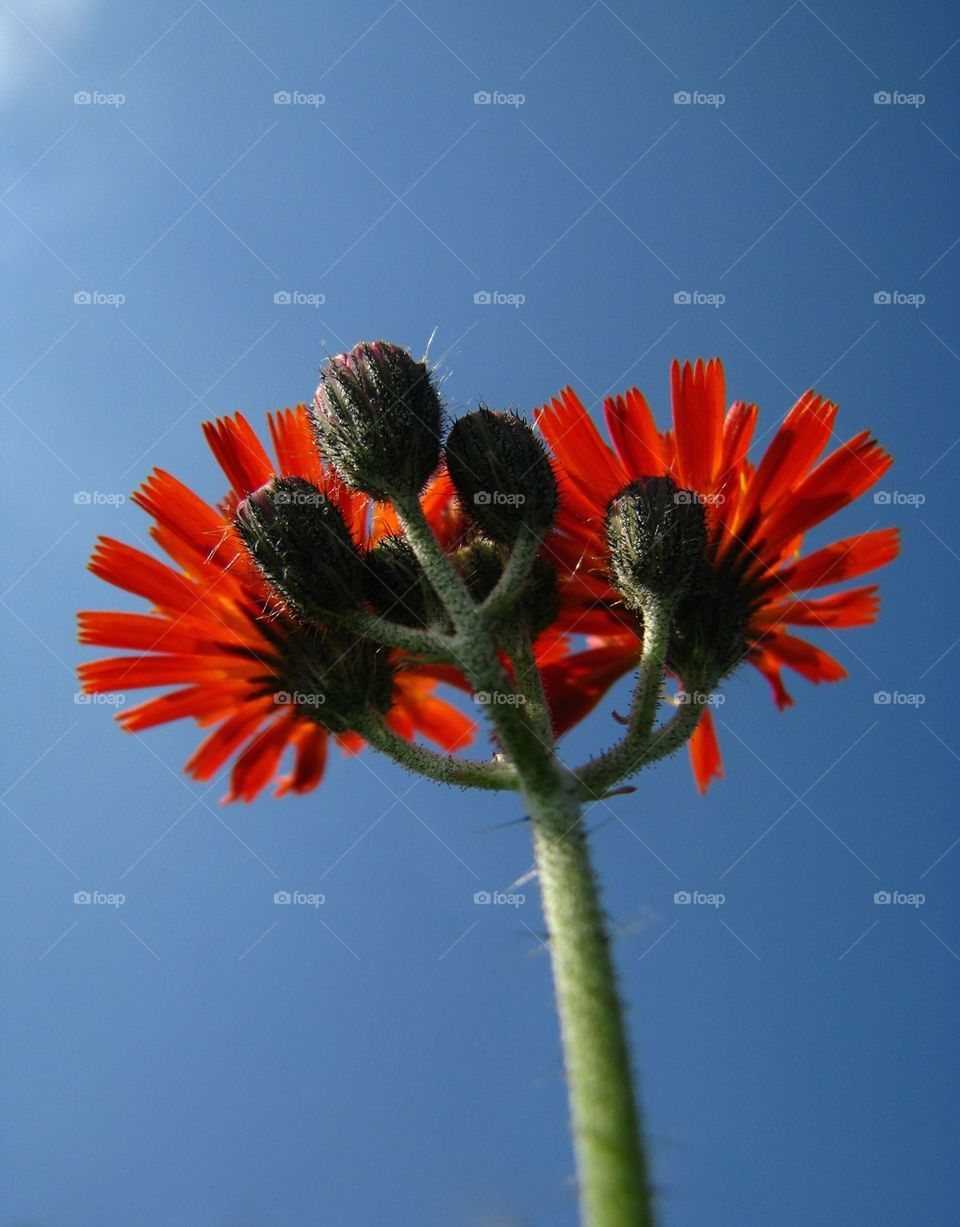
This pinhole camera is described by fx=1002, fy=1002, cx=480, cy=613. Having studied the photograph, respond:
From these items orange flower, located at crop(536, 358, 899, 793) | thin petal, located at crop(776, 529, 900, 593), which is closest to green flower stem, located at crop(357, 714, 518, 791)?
orange flower, located at crop(536, 358, 899, 793)

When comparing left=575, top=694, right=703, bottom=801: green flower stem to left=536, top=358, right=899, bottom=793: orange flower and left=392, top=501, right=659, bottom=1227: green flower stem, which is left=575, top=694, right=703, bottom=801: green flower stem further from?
left=536, top=358, right=899, bottom=793: orange flower

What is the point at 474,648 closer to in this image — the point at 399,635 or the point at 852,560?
the point at 399,635

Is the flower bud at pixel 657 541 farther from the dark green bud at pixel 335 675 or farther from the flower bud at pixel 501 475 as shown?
the dark green bud at pixel 335 675

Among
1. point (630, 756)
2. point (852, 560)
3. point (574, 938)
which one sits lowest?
point (574, 938)

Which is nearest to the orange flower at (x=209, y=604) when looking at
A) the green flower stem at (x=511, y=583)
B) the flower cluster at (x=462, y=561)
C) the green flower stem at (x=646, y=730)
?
the flower cluster at (x=462, y=561)

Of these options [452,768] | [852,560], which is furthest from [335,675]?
[852,560]
